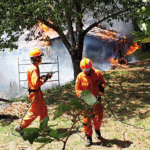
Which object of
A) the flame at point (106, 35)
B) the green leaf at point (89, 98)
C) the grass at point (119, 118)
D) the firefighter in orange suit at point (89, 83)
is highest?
the flame at point (106, 35)

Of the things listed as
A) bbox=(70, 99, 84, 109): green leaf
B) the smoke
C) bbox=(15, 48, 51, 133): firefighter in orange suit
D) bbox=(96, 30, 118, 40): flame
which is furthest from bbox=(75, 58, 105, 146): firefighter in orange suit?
bbox=(96, 30, 118, 40): flame

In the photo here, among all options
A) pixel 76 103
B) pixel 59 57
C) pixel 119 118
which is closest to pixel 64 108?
pixel 76 103

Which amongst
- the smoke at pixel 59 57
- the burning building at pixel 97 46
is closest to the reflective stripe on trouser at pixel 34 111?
the smoke at pixel 59 57

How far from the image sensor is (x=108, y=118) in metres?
5.95

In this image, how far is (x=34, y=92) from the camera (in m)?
4.66

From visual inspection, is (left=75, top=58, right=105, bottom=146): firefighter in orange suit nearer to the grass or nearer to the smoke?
the grass

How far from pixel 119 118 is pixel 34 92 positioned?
109 inches

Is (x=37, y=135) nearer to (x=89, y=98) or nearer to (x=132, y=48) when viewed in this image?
(x=89, y=98)

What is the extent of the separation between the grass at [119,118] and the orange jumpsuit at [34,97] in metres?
0.59

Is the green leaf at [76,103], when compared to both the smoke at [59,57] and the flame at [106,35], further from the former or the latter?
the flame at [106,35]

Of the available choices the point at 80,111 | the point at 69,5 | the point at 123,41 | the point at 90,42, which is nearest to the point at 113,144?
the point at 80,111

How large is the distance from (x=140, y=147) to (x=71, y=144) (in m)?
1.49

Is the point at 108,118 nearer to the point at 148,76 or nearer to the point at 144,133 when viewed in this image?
the point at 144,133

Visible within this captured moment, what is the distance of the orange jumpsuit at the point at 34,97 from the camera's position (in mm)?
4473
